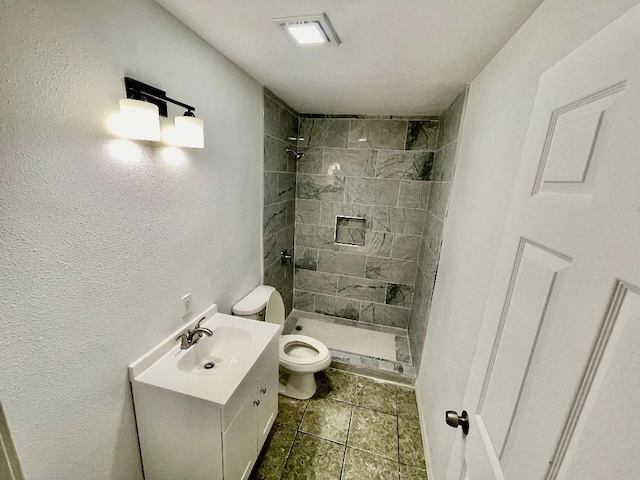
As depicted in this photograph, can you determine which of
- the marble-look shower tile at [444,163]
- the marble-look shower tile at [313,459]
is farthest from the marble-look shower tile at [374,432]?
the marble-look shower tile at [444,163]

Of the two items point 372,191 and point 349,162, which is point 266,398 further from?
point 349,162

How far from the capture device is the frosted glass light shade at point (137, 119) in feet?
2.96

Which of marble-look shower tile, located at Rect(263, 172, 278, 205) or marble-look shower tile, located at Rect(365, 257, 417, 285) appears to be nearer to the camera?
marble-look shower tile, located at Rect(263, 172, 278, 205)

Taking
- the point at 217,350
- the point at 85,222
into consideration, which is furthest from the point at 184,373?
the point at 85,222

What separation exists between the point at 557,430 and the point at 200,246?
1.53 m

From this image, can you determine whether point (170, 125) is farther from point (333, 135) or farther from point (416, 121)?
point (416, 121)

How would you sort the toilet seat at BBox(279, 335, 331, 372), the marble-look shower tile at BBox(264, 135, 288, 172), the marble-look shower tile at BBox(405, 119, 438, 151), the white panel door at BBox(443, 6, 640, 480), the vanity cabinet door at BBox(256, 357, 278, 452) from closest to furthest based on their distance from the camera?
the white panel door at BBox(443, 6, 640, 480) → the vanity cabinet door at BBox(256, 357, 278, 452) → the toilet seat at BBox(279, 335, 331, 372) → the marble-look shower tile at BBox(264, 135, 288, 172) → the marble-look shower tile at BBox(405, 119, 438, 151)

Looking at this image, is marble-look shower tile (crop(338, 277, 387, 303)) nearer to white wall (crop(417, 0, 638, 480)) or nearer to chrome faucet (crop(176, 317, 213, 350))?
white wall (crop(417, 0, 638, 480))

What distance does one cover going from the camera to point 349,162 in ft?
9.07

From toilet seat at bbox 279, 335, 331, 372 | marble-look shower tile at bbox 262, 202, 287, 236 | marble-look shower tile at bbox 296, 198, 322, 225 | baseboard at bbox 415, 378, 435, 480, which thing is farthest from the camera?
marble-look shower tile at bbox 296, 198, 322, 225

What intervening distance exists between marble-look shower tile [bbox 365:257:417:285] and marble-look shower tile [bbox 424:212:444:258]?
0.43 m

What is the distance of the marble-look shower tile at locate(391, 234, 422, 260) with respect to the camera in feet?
9.11

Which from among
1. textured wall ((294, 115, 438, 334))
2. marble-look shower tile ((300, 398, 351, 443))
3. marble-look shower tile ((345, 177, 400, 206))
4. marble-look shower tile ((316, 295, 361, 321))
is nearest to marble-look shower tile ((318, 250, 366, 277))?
textured wall ((294, 115, 438, 334))

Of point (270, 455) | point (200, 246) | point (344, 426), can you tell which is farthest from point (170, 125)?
point (344, 426)
